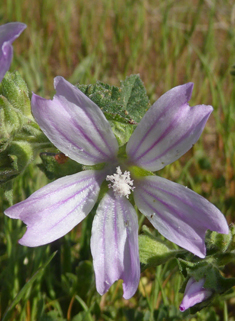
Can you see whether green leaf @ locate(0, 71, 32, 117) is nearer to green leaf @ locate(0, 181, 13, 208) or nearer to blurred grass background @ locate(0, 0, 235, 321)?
green leaf @ locate(0, 181, 13, 208)

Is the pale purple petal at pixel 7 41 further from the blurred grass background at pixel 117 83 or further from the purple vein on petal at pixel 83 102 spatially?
the blurred grass background at pixel 117 83

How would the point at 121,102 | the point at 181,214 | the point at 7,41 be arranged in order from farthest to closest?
the point at 121,102
the point at 181,214
the point at 7,41

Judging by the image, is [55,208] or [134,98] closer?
[55,208]

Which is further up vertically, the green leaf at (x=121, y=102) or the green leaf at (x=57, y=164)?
the green leaf at (x=121, y=102)

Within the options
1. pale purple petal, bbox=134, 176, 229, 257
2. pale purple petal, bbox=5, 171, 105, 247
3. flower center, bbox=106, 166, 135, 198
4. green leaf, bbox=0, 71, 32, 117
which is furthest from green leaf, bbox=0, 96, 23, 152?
pale purple petal, bbox=134, 176, 229, 257

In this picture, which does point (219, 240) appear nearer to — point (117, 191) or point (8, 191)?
point (117, 191)

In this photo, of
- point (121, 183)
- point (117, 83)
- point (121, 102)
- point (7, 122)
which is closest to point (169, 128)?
point (121, 183)

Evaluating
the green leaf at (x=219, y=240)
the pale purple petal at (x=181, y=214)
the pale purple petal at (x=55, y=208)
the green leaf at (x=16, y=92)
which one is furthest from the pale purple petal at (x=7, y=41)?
the green leaf at (x=219, y=240)
